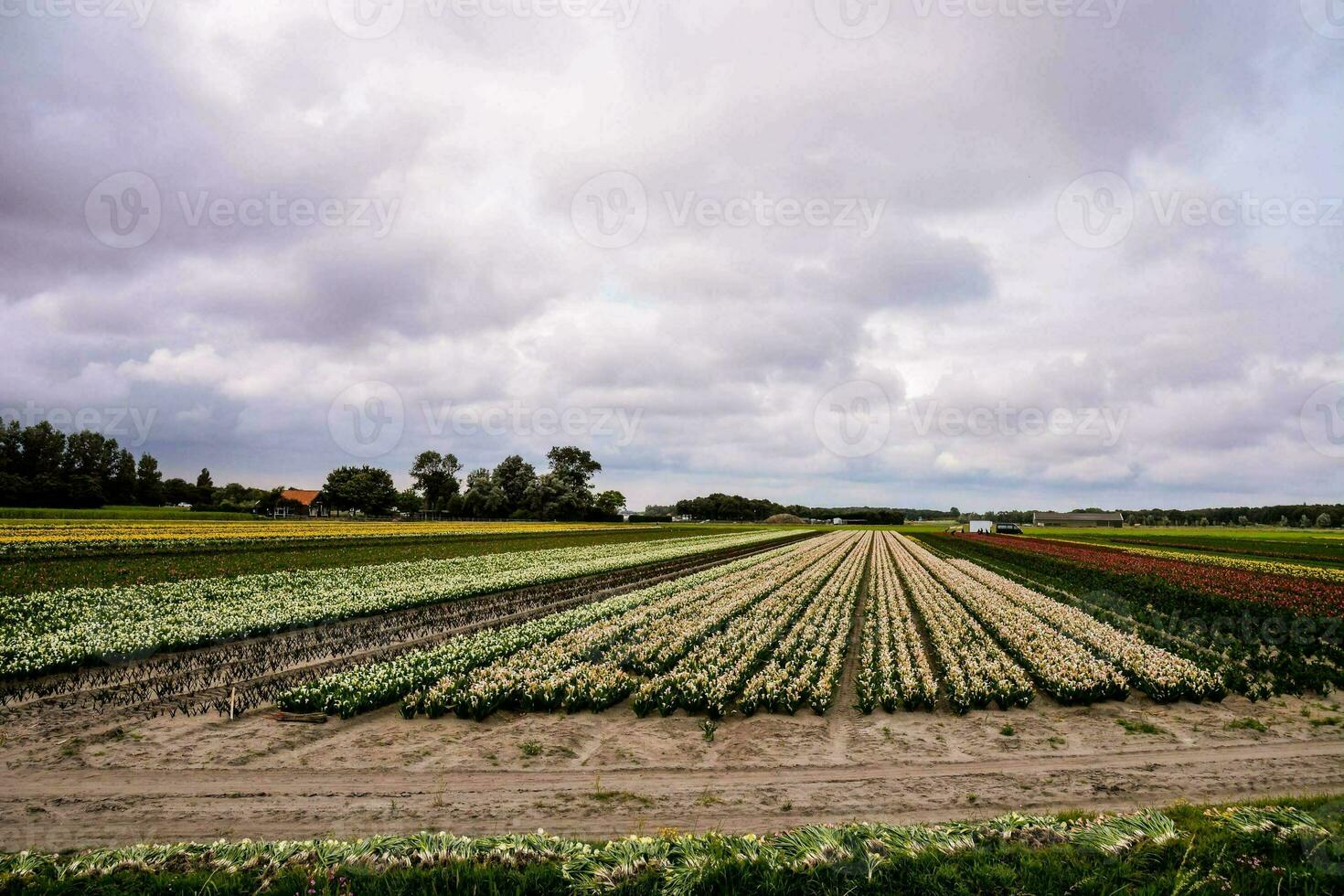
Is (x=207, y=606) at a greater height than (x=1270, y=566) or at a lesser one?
greater

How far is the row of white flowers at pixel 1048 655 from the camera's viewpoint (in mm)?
11961

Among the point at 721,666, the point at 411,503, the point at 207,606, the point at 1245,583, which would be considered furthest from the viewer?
the point at 411,503

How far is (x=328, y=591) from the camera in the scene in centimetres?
2211

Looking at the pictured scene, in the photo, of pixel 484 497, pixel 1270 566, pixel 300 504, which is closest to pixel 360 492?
pixel 300 504

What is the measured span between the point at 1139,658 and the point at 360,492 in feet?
459

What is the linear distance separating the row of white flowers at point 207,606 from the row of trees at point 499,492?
8844 centimetres

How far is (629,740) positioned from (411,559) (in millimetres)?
28952

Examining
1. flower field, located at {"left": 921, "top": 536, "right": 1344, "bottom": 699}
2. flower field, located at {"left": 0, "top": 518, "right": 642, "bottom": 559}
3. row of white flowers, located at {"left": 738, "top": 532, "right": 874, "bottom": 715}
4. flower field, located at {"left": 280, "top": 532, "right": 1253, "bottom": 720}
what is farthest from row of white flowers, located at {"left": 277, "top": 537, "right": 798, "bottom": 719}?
flower field, located at {"left": 0, "top": 518, "right": 642, "bottom": 559}

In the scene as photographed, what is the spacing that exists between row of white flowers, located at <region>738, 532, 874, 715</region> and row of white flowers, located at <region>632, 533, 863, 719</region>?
1.05ft

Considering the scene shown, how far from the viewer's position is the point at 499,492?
122 meters

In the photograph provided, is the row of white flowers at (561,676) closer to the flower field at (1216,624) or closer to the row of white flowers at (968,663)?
the row of white flowers at (968,663)

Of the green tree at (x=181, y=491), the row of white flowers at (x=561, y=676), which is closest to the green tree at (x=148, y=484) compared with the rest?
the green tree at (x=181, y=491)

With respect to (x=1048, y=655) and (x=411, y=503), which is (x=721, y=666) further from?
(x=411, y=503)

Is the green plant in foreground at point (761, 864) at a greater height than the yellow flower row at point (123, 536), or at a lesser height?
greater
